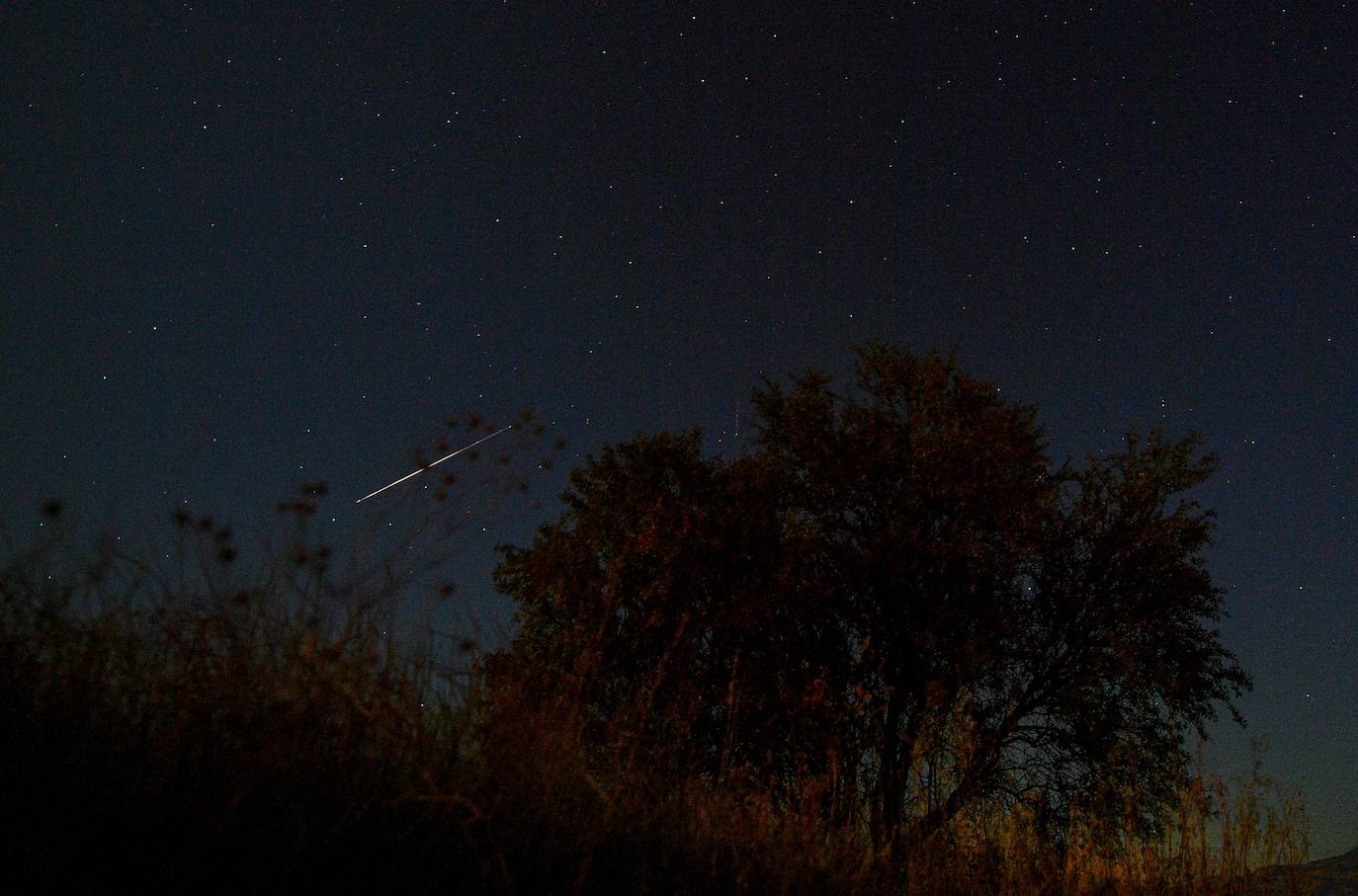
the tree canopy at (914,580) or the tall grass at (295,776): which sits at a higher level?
the tree canopy at (914,580)

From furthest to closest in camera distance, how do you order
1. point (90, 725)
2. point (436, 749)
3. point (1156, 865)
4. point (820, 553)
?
point (820, 553)
point (1156, 865)
point (436, 749)
point (90, 725)

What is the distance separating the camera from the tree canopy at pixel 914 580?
14383 mm

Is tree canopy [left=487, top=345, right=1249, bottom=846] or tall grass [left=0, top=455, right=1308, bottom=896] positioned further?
tree canopy [left=487, top=345, right=1249, bottom=846]

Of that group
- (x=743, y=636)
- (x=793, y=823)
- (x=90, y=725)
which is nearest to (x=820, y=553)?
(x=743, y=636)

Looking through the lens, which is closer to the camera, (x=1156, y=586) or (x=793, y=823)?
(x=793, y=823)

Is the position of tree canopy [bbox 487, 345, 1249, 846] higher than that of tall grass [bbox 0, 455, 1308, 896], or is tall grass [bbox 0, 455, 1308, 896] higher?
tree canopy [bbox 487, 345, 1249, 846]

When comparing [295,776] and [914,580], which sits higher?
[914,580]

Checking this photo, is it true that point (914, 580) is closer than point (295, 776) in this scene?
No

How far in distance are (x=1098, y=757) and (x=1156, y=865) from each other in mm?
7435

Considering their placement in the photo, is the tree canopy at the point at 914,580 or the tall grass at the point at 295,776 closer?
the tall grass at the point at 295,776

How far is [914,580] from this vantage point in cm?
1560

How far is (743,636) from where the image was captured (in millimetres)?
14555

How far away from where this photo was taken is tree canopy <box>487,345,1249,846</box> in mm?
14383

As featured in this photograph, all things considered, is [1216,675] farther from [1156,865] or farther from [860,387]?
[1156,865]
